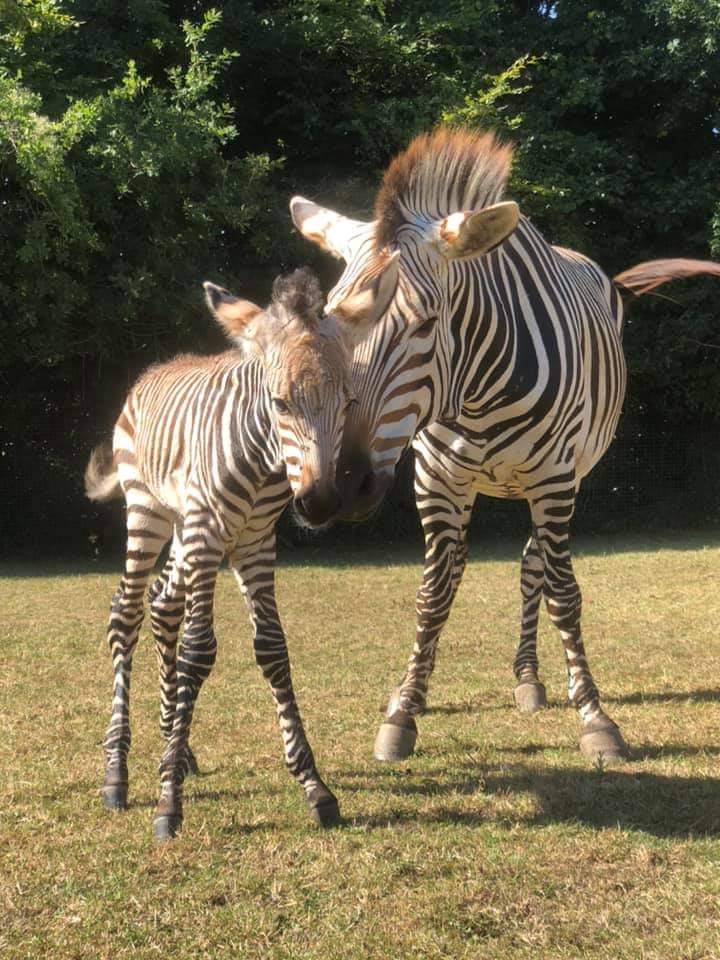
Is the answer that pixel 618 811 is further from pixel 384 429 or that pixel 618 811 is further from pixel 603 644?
pixel 603 644

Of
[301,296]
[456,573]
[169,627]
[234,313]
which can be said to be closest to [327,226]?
[234,313]

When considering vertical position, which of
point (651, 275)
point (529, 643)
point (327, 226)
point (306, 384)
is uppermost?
point (651, 275)

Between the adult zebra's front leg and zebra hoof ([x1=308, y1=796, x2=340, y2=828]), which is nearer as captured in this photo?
zebra hoof ([x1=308, y1=796, x2=340, y2=828])

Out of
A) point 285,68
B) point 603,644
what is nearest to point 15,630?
point 603,644

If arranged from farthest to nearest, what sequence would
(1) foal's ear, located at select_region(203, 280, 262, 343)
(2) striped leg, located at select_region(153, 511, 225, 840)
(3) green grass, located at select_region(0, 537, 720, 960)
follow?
(2) striped leg, located at select_region(153, 511, 225, 840), (1) foal's ear, located at select_region(203, 280, 262, 343), (3) green grass, located at select_region(0, 537, 720, 960)

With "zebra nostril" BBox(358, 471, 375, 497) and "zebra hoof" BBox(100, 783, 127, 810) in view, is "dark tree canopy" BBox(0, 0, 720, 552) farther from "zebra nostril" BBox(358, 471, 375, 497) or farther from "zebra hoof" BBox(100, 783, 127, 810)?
"zebra nostril" BBox(358, 471, 375, 497)

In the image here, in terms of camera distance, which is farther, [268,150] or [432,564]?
[268,150]

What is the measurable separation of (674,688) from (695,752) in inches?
63.5

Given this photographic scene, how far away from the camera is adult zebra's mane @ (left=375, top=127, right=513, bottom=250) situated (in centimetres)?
486

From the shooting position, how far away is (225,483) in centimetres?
430

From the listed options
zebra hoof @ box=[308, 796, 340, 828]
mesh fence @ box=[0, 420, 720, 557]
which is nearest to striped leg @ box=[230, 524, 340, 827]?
zebra hoof @ box=[308, 796, 340, 828]

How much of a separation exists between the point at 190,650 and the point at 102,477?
2.31 meters

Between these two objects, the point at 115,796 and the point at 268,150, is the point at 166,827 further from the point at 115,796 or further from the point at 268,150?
the point at 268,150

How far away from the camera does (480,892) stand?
12.0 feet
